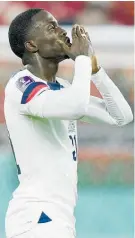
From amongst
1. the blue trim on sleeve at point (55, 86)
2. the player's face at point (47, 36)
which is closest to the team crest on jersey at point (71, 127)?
the blue trim on sleeve at point (55, 86)

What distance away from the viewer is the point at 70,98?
2156 mm

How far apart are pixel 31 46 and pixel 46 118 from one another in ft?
0.96

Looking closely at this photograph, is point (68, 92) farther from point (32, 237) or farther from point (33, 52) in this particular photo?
point (32, 237)

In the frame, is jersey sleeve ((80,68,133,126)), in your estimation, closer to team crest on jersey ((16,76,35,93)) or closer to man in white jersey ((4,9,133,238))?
man in white jersey ((4,9,133,238))

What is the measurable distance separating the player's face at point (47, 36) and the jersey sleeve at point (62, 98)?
0.15 metres

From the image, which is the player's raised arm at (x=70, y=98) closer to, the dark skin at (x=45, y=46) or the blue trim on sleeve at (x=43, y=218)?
the dark skin at (x=45, y=46)

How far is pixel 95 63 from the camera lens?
2455 millimetres

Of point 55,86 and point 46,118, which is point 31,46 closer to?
point 55,86

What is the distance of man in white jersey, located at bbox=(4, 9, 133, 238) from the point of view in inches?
86.8

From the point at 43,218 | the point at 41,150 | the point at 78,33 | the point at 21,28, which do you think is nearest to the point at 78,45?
the point at 78,33

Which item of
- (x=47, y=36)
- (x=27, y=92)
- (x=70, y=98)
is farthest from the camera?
(x=47, y=36)

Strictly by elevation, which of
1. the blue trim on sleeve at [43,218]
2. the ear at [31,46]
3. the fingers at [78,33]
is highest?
the fingers at [78,33]

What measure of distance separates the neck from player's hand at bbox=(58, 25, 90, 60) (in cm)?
11

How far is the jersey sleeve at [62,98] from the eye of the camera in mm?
2158
